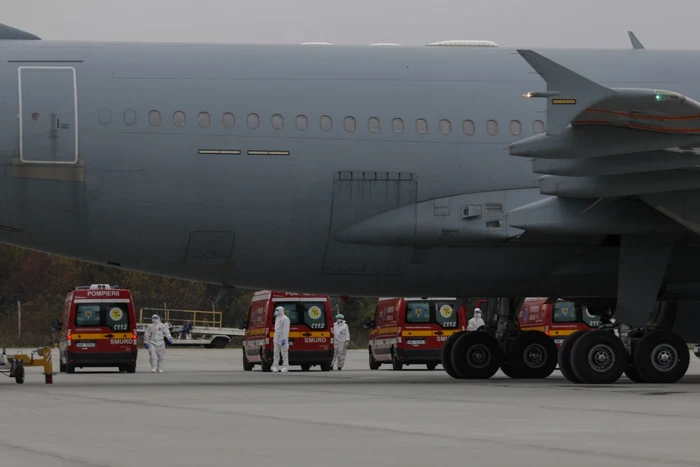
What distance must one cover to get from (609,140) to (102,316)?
22766mm

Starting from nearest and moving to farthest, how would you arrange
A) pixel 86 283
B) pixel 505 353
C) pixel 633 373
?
1. pixel 633 373
2. pixel 505 353
3. pixel 86 283

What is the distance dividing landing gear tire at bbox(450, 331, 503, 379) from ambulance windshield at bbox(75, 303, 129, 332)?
52.4 ft

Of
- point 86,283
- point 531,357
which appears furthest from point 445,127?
point 86,283

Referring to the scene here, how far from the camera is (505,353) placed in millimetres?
24922

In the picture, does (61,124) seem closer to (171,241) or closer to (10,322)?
(171,241)

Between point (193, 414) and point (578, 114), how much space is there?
22.8 feet

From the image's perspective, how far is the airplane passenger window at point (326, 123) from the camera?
70.4ft

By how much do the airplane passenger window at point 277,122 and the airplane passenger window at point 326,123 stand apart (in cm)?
69

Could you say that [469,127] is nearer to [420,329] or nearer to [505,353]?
[505,353]

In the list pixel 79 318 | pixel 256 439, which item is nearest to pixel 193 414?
pixel 256 439

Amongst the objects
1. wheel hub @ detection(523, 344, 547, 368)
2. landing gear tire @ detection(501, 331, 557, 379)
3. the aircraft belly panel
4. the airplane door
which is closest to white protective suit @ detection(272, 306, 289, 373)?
landing gear tire @ detection(501, 331, 557, 379)

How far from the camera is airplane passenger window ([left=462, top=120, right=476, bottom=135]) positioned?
21922 millimetres

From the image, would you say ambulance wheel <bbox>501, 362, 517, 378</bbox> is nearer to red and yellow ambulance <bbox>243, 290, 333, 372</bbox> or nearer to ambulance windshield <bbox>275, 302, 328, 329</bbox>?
red and yellow ambulance <bbox>243, 290, 333, 372</bbox>

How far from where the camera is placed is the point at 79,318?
38375 millimetres
